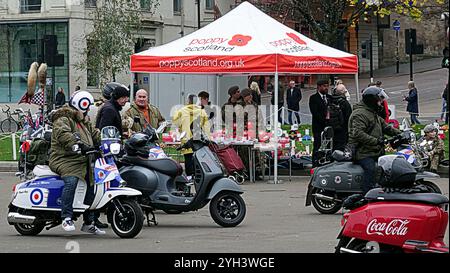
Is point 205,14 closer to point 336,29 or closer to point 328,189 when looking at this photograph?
point 336,29

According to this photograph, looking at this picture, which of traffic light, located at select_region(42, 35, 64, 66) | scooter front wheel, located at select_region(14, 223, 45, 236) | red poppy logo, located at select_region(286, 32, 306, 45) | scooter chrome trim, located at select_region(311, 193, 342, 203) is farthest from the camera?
traffic light, located at select_region(42, 35, 64, 66)

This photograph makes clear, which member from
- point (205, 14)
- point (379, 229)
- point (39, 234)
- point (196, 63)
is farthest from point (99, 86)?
point (379, 229)

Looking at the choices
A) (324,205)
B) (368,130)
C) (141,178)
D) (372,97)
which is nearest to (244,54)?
(324,205)

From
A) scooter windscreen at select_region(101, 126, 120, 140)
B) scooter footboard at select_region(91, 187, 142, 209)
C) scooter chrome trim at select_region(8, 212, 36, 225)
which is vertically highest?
scooter windscreen at select_region(101, 126, 120, 140)

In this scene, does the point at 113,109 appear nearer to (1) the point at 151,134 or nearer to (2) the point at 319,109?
(1) the point at 151,134

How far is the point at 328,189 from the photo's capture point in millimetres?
15711

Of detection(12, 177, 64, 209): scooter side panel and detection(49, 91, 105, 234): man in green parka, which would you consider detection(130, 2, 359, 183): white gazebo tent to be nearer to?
detection(49, 91, 105, 234): man in green parka

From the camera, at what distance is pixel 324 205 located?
16.0 meters

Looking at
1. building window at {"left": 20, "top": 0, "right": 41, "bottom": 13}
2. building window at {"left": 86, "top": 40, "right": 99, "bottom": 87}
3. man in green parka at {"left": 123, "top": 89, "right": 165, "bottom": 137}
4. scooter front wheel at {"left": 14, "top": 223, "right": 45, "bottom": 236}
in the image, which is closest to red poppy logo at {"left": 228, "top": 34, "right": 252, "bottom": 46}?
man in green parka at {"left": 123, "top": 89, "right": 165, "bottom": 137}

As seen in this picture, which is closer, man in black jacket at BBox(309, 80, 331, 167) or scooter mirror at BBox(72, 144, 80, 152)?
scooter mirror at BBox(72, 144, 80, 152)

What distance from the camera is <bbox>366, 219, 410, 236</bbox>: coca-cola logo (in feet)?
28.3

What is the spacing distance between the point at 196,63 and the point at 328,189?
22.3ft

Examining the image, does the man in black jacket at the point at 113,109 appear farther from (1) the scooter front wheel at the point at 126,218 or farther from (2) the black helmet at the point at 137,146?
(1) the scooter front wheel at the point at 126,218

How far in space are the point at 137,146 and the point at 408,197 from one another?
6.35m
